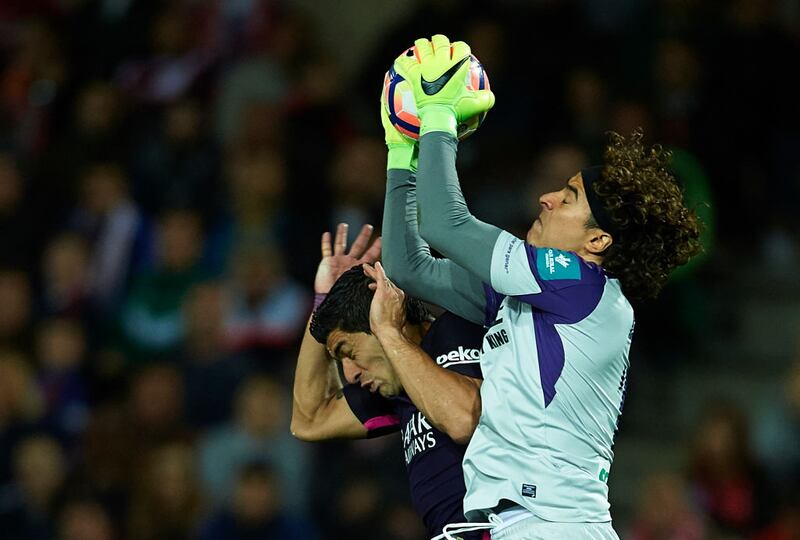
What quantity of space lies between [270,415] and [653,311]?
207 centimetres

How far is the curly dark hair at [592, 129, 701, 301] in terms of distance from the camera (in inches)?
145

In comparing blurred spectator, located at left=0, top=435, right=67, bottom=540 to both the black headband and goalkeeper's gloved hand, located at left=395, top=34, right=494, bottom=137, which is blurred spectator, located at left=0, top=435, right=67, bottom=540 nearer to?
goalkeeper's gloved hand, located at left=395, top=34, right=494, bottom=137

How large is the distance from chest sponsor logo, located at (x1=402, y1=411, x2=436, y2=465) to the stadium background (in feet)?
9.59

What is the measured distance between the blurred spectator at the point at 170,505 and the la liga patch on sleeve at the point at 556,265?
14.5ft

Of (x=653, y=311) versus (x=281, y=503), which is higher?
(x=653, y=311)

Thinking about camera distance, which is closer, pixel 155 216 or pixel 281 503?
pixel 281 503

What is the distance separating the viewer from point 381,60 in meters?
9.16

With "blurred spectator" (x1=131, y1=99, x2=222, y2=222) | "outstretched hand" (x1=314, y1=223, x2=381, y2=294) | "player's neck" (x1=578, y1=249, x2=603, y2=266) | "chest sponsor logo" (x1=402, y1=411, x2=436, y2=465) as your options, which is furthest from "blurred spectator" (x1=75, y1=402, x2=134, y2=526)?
"player's neck" (x1=578, y1=249, x2=603, y2=266)

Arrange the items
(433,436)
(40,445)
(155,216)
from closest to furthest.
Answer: (433,436), (40,445), (155,216)

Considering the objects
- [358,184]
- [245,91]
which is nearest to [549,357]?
[358,184]

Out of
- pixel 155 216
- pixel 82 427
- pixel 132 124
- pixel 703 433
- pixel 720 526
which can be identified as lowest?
pixel 720 526

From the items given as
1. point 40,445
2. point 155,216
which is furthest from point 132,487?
point 155,216

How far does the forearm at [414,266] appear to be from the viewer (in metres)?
3.93

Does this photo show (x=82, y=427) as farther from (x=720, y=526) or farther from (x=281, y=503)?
(x=720, y=526)
